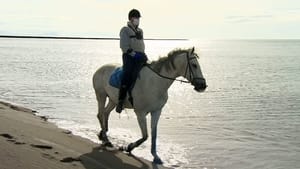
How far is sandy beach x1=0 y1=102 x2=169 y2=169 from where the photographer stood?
7.03m

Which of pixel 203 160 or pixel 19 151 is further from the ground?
pixel 19 151

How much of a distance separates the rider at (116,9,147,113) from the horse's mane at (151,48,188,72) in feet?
1.18

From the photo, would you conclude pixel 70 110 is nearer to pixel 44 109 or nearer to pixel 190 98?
pixel 44 109

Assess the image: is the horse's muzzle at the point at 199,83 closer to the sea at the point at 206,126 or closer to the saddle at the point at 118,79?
the sea at the point at 206,126

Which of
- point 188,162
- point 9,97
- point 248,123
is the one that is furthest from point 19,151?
point 9,97

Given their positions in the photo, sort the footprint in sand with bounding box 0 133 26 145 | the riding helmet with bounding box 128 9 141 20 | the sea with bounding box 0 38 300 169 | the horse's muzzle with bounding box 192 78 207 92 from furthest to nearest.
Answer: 1. the sea with bounding box 0 38 300 169
2. the riding helmet with bounding box 128 9 141 20
3. the horse's muzzle with bounding box 192 78 207 92
4. the footprint in sand with bounding box 0 133 26 145

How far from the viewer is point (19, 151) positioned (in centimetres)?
750

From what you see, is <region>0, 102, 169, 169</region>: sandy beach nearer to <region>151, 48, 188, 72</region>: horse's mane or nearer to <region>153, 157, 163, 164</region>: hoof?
<region>153, 157, 163, 164</region>: hoof

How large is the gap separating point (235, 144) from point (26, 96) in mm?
14179

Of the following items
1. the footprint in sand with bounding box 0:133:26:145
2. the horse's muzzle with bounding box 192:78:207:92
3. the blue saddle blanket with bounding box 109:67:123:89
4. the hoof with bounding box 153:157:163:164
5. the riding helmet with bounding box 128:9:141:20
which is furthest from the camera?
the blue saddle blanket with bounding box 109:67:123:89

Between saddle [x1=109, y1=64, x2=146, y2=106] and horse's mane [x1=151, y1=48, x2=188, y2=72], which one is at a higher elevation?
horse's mane [x1=151, y1=48, x2=188, y2=72]

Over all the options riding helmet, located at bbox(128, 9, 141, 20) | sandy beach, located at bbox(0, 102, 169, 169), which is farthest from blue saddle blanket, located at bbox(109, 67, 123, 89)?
sandy beach, located at bbox(0, 102, 169, 169)

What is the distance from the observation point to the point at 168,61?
31.6 ft

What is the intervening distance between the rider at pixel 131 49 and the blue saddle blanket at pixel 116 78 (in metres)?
0.34
